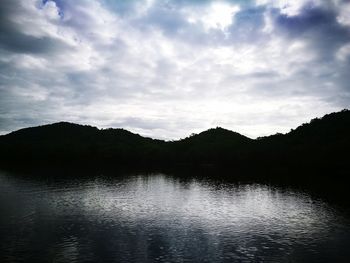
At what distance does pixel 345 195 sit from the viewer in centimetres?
6656

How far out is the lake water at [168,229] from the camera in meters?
27.1

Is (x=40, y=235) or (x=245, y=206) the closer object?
(x=40, y=235)

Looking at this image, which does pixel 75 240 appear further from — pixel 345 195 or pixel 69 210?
pixel 345 195

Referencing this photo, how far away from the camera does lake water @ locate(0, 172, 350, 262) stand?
2708cm

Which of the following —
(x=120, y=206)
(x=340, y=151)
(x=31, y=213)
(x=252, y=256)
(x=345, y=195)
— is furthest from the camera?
(x=340, y=151)

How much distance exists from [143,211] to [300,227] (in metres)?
24.1

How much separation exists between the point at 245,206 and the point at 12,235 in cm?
3925

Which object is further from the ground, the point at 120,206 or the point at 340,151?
the point at 340,151

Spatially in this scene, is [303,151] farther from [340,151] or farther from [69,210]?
Result: [69,210]

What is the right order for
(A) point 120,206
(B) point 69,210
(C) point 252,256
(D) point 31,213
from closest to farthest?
(C) point 252,256 < (D) point 31,213 < (B) point 69,210 < (A) point 120,206

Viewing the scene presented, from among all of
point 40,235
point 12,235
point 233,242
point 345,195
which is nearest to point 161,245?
point 233,242

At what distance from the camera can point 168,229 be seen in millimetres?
36375

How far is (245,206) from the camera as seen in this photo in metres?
54.9

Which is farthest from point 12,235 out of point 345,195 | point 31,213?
point 345,195
